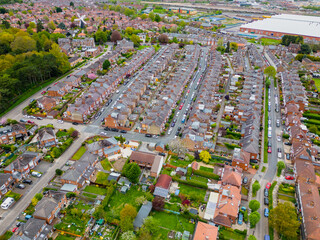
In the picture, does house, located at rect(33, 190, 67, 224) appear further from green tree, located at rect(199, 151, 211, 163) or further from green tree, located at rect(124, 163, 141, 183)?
green tree, located at rect(199, 151, 211, 163)

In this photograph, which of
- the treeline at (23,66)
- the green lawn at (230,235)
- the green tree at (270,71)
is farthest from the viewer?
the green tree at (270,71)

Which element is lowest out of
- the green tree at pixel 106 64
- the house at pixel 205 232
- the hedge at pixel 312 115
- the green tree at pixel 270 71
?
the house at pixel 205 232

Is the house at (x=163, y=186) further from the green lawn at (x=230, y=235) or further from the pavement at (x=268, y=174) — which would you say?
the pavement at (x=268, y=174)

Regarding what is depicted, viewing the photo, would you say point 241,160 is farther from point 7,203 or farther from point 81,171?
point 7,203

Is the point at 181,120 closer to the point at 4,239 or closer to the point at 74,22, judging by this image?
the point at 4,239

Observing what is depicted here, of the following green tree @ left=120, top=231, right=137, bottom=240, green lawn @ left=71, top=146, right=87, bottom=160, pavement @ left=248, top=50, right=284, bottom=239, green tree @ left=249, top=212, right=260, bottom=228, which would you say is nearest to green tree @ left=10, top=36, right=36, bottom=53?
green lawn @ left=71, top=146, right=87, bottom=160

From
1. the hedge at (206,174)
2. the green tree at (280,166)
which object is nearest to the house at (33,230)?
the hedge at (206,174)
